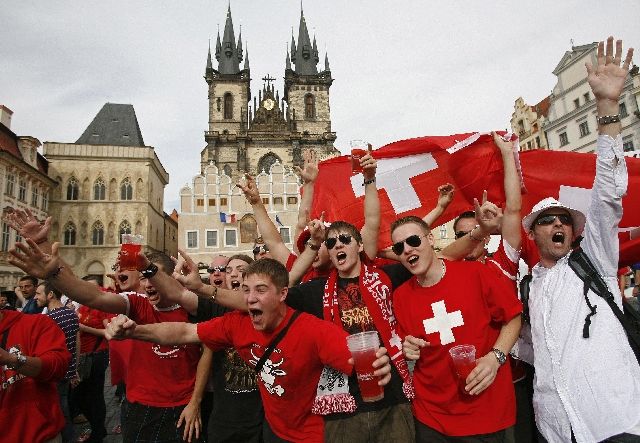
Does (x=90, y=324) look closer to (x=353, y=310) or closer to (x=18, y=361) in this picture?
(x=18, y=361)

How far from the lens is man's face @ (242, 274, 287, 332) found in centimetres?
236

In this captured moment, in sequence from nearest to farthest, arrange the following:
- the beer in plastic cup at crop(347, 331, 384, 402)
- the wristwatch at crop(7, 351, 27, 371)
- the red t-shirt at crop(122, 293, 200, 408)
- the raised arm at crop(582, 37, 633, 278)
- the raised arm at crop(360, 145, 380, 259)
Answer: the beer in plastic cup at crop(347, 331, 384, 402) → the raised arm at crop(582, 37, 633, 278) → the wristwatch at crop(7, 351, 27, 371) → the red t-shirt at crop(122, 293, 200, 408) → the raised arm at crop(360, 145, 380, 259)

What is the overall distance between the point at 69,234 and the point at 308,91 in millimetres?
34547

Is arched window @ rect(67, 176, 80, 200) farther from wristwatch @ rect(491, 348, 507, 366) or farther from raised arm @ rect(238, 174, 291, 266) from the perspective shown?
wristwatch @ rect(491, 348, 507, 366)

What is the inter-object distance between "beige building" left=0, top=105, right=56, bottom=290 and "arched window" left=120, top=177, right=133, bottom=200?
16.5ft

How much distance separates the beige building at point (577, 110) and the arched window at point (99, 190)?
120ft

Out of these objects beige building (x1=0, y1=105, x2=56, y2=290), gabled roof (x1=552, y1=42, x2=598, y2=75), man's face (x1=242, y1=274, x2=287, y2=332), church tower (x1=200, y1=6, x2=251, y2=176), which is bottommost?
man's face (x1=242, y1=274, x2=287, y2=332)

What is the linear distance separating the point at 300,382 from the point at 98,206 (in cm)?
3761

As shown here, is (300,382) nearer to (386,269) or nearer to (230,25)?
(386,269)

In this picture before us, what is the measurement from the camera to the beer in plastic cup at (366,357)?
2041 mm

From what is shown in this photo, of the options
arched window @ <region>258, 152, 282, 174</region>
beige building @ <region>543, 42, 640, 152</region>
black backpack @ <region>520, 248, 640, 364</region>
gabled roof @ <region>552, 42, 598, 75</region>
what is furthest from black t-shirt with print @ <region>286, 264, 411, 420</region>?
arched window @ <region>258, 152, 282, 174</region>

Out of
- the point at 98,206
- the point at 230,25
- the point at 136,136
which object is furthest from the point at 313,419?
the point at 230,25

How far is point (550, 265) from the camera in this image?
8.21 feet

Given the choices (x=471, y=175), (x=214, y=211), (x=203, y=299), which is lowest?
(x=203, y=299)
